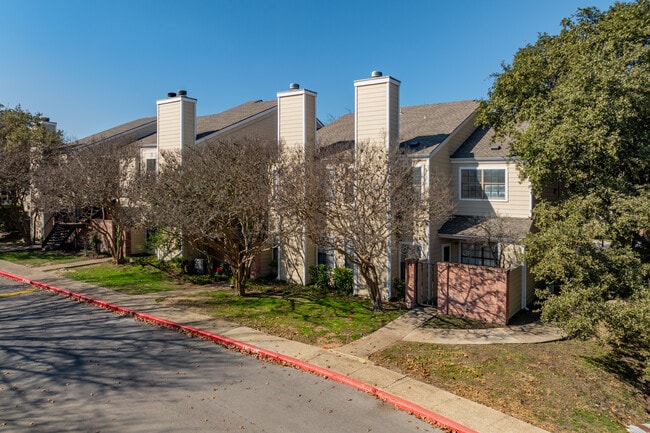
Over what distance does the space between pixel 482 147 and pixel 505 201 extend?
9.36 ft

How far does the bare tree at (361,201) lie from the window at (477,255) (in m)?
3.82

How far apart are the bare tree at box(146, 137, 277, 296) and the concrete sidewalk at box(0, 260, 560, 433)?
132 inches

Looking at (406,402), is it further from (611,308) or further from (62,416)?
(62,416)

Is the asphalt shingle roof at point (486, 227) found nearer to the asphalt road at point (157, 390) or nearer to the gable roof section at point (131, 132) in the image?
the asphalt road at point (157, 390)

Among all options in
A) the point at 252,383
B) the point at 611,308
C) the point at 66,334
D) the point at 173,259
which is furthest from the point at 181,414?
the point at 173,259

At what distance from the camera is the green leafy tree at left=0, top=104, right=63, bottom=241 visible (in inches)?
1195

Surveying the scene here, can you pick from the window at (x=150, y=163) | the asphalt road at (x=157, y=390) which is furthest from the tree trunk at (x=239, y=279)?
the window at (x=150, y=163)

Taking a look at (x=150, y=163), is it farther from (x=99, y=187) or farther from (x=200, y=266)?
(x=200, y=266)

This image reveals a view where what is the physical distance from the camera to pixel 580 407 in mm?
10258

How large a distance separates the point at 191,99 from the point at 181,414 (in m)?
19.0

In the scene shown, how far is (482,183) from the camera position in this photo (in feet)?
65.8

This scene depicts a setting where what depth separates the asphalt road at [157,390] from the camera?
9.09m

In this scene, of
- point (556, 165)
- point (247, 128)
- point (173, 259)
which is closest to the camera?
point (556, 165)

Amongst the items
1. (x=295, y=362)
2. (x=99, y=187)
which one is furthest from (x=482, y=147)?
(x=99, y=187)
